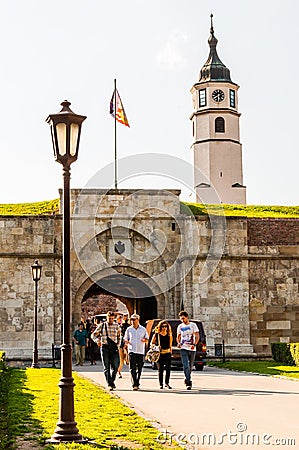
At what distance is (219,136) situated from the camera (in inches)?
2429

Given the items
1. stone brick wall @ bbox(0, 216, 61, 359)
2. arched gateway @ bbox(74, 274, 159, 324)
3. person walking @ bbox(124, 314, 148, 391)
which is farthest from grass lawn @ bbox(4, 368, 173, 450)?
arched gateway @ bbox(74, 274, 159, 324)

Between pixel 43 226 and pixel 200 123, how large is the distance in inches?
1480

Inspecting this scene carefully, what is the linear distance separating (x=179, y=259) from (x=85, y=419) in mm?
17378

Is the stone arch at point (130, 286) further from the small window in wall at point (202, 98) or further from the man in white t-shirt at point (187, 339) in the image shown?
the small window in wall at point (202, 98)

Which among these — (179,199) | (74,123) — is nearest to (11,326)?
(179,199)

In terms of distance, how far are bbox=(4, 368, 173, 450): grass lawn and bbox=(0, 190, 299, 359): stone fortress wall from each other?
11.9m

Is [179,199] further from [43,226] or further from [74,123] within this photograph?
[74,123]

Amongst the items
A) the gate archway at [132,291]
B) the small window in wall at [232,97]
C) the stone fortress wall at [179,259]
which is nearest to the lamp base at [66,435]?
the stone fortress wall at [179,259]

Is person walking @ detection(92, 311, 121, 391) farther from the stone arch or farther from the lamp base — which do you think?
the stone arch

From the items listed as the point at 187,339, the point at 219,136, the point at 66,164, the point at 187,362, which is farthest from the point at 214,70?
the point at 66,164

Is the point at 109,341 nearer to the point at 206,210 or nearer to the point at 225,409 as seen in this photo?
the point at 225,409

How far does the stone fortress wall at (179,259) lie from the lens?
26312mm

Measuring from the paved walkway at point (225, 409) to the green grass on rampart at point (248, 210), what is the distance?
12317mm

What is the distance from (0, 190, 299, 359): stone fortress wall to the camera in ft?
86.3
